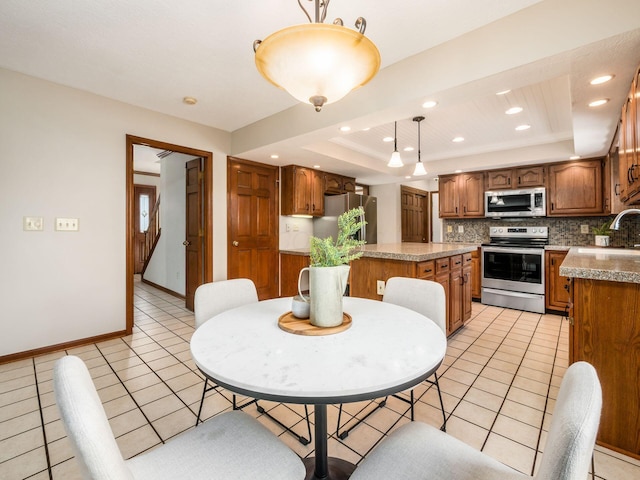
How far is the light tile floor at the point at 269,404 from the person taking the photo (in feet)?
4.97

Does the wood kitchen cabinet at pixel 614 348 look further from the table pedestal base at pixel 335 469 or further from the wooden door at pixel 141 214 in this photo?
the wooden door at pixel 141 214

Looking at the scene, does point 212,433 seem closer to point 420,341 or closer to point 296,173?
point 420,341

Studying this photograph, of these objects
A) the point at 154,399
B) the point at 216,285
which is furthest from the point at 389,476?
the point at 154,399

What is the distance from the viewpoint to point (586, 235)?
14.0 feet

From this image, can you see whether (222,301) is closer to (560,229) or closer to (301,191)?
(301,191)

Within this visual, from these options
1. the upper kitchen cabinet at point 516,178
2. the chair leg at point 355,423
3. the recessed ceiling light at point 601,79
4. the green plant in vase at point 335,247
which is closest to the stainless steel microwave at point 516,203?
the upper kitchen cabinet at point 516,178

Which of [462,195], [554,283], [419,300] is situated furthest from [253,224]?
[554,283]

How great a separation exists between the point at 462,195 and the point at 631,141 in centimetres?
320

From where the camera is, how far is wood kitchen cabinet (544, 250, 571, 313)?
12.8 ft

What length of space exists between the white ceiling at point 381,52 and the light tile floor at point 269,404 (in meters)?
2.13

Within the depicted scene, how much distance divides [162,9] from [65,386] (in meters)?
2.13

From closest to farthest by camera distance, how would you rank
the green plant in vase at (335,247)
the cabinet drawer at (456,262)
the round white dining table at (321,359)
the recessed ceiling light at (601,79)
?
the round white dining table at (321,359) < the green plant in vase at (335,247) < the recessed ceiling light at (601,79) < the cabinet drawer at (456,262)

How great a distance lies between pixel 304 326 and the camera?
1.21 m

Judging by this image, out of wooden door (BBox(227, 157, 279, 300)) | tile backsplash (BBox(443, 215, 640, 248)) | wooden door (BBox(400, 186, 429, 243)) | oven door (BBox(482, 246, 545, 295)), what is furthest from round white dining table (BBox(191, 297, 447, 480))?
wooden door (BBox(400, 186, 429, 243))
